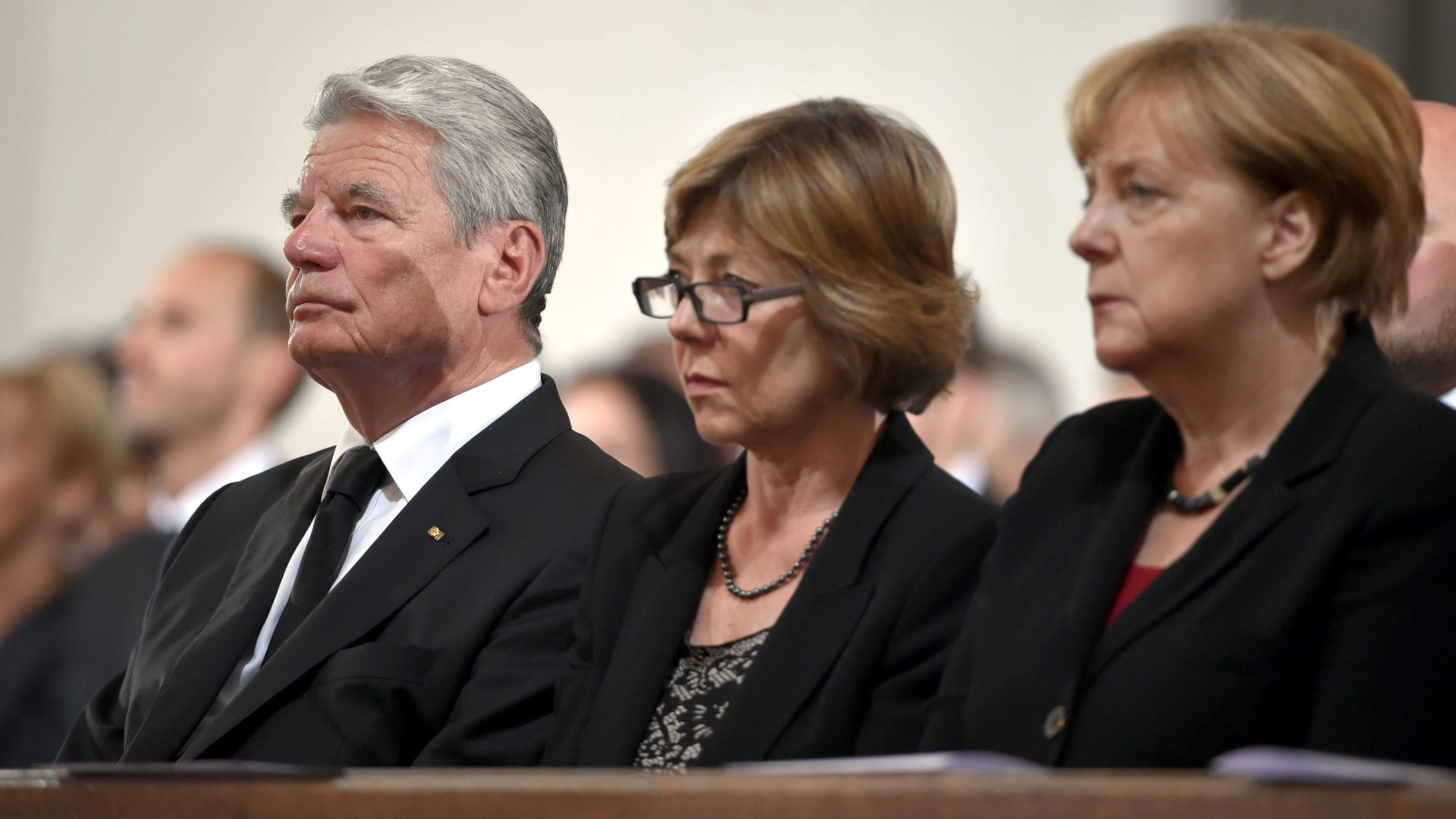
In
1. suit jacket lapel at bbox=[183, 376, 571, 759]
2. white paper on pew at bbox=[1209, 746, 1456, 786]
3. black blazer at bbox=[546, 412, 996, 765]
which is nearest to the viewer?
white paper on pew at bbox=[1209, 746, 1456, 786]

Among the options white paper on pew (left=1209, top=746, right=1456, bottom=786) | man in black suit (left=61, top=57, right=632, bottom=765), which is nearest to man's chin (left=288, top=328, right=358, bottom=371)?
man in black suit (left=61, top=57, right=632, bottom=765)

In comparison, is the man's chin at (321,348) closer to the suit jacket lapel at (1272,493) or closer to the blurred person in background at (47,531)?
the suit jacket lapel at (1272,493)

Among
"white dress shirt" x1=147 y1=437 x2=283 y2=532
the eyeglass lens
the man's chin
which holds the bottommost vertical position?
"white dress shirt" x1=147 y1=437 x2=283 y2=532

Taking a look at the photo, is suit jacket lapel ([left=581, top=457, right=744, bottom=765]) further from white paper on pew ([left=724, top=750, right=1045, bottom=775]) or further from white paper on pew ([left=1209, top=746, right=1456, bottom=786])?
white paper on pew ([left=1209, top=746, right=1456, bottom=786])

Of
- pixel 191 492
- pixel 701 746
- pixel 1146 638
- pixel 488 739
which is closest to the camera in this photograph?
pixel 1146 638

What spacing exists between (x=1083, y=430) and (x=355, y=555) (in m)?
1.12

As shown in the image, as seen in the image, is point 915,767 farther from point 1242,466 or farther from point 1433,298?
point 1433,298

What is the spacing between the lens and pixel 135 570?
3.90 m

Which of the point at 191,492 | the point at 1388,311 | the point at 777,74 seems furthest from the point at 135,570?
the point at 1388,311

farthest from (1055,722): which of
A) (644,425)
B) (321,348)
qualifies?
(644,425)

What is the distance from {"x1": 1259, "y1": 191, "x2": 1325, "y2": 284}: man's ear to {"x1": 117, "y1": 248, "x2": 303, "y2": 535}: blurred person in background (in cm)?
388

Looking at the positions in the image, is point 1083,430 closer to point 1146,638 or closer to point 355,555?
point 1146,638

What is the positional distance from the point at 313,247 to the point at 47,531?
236 centimetres

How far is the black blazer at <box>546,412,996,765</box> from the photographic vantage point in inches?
72.0
